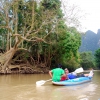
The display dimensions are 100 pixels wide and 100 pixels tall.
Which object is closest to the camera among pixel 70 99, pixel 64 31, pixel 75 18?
pixel 70 99

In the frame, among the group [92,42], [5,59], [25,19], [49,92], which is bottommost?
[49,92]

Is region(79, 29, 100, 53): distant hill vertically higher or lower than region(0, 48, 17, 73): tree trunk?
higher

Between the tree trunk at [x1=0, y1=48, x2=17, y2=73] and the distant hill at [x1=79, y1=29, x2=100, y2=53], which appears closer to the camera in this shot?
the tree trunk at [x1=0, y1=48, x2=17, y2=73]

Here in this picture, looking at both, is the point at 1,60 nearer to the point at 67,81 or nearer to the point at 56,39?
the point at 56,39

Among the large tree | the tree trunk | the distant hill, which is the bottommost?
the tree trunk

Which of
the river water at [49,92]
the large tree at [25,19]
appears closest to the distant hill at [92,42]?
the large tree at [25,19]

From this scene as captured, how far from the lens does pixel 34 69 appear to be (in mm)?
19156

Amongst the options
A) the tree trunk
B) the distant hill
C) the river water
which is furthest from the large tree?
the distant hill

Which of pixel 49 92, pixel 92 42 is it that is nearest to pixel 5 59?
pixel 49 92

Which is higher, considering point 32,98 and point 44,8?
point 44,8

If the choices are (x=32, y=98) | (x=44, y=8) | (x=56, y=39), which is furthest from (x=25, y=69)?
(x=32, y=98)

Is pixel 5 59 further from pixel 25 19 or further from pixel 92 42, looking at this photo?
pixel 92 42

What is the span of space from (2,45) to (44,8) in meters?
5.91

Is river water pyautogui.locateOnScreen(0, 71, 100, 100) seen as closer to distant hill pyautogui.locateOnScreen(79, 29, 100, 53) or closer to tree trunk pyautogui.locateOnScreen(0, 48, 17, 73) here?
tree trunk pyautogui.locateOnScreen(0, 48, 17, 73)
